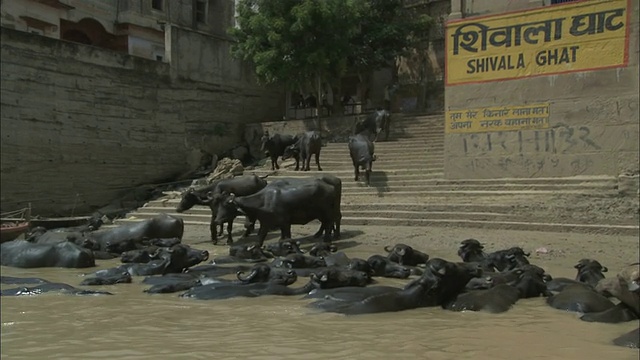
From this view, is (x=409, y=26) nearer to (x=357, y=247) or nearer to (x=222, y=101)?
(x=222, y=101)

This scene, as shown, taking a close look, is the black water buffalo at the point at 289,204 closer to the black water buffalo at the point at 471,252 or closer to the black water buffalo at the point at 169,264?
the black water buffalo at the point at 169,264

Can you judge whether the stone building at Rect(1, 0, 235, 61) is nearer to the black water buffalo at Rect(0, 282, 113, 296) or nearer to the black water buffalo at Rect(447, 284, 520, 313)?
the black water buffalo at Rect(0, 282, 113, 296)

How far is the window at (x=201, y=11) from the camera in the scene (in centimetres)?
3572

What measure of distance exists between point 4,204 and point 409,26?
711 inches

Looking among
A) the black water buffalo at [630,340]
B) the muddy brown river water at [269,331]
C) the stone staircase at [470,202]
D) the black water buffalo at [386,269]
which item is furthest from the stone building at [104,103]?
the black water buffalo at [630,340]

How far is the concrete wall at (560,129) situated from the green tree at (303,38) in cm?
917

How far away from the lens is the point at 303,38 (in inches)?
980

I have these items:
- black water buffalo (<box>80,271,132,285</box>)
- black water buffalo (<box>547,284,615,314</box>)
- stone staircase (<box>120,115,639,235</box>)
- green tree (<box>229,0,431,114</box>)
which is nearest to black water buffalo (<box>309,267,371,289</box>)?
black water buffalo (<box>547,284,615,314</box>)

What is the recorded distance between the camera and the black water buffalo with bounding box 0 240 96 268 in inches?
432

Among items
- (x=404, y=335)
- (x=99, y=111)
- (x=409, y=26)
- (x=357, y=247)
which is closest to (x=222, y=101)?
(x=99, y=111)

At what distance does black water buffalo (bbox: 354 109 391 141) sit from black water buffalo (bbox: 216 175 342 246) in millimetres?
10530

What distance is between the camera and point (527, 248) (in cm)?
1163

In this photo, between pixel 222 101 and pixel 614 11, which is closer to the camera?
pixel 614 11

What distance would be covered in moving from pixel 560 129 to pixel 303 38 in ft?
40.9
